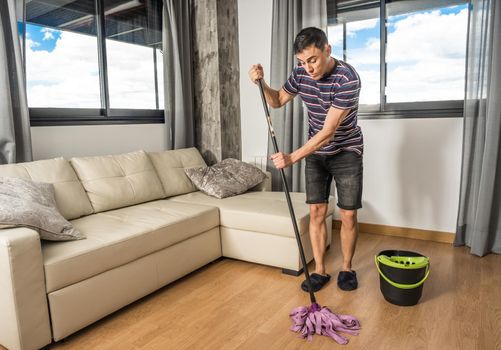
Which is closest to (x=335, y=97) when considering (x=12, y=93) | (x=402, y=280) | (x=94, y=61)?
(x=402, y=280)

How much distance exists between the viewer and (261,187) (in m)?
3.32

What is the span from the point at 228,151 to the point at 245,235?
1.38 meters

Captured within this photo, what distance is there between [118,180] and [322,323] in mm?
1672

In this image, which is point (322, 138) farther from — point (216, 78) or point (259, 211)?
point (216, 78)

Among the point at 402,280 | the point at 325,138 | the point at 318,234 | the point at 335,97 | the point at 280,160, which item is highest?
the point at 335,97

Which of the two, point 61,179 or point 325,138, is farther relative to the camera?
point 61,179

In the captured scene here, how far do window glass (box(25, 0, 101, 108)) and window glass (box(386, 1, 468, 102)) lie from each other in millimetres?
2415

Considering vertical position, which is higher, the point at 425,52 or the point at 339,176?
the point at 425,52

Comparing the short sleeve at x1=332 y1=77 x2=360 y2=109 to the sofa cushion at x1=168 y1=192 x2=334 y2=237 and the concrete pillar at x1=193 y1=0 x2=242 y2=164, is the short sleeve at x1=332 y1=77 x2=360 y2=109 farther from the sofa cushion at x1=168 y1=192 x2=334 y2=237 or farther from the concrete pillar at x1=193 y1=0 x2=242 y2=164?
the concrete pillar at x1=193 y1=0 x2=242 y2=164

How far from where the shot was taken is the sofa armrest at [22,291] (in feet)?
5.17

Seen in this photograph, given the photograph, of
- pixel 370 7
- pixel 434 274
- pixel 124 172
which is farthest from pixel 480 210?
pixel 124 172

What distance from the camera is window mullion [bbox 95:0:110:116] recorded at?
10.2 ft

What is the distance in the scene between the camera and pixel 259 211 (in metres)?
2.57

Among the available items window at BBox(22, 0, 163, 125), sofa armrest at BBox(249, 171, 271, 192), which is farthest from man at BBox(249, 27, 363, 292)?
window at BBox(22, 0, 163, 125)
